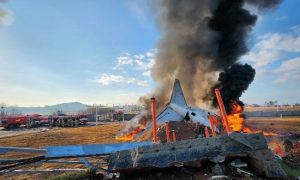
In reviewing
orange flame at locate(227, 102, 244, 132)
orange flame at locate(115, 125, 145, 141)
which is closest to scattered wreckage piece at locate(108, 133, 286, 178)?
orange flame at locate(115, 125, 145, 141)

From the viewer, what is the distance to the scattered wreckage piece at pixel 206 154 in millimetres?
6133

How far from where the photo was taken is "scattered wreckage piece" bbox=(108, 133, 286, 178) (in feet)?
20.1

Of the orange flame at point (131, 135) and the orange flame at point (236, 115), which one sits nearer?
the orange flame at point (131, 135)

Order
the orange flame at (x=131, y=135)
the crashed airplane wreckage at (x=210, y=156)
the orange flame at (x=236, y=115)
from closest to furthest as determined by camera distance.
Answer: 1. the crashed airplane wreckage at (x=210, y=156)
2. the orange flame at (x=131, y=135)
3. the orange flame at (x=236, y=115)

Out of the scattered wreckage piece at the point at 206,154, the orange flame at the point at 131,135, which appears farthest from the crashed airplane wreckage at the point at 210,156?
the orange flame at the point at 131,135

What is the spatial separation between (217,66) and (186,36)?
5.23 meters

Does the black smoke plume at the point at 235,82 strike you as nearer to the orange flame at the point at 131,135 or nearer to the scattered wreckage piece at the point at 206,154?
the orange flame at the point at 131,135

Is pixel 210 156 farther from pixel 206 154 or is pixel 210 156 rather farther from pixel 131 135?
pixel 131 135

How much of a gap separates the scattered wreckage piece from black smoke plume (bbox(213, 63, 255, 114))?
24.0 metres

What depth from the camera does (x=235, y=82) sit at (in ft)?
97.0

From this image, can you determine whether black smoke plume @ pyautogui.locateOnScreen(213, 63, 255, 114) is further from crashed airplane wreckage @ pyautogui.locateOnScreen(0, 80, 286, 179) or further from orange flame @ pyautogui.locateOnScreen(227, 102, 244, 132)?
crashed airplane wreckage @ pyautogui.locateOnScreen(0, 80, 286, 179)

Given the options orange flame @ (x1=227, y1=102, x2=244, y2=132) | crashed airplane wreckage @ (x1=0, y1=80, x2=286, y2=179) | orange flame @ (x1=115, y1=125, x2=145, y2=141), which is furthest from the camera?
orange flame @ (x1=227, y1=102, x2=244, y2=132)

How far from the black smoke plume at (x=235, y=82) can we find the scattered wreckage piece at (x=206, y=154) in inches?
945

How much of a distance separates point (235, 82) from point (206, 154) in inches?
979
